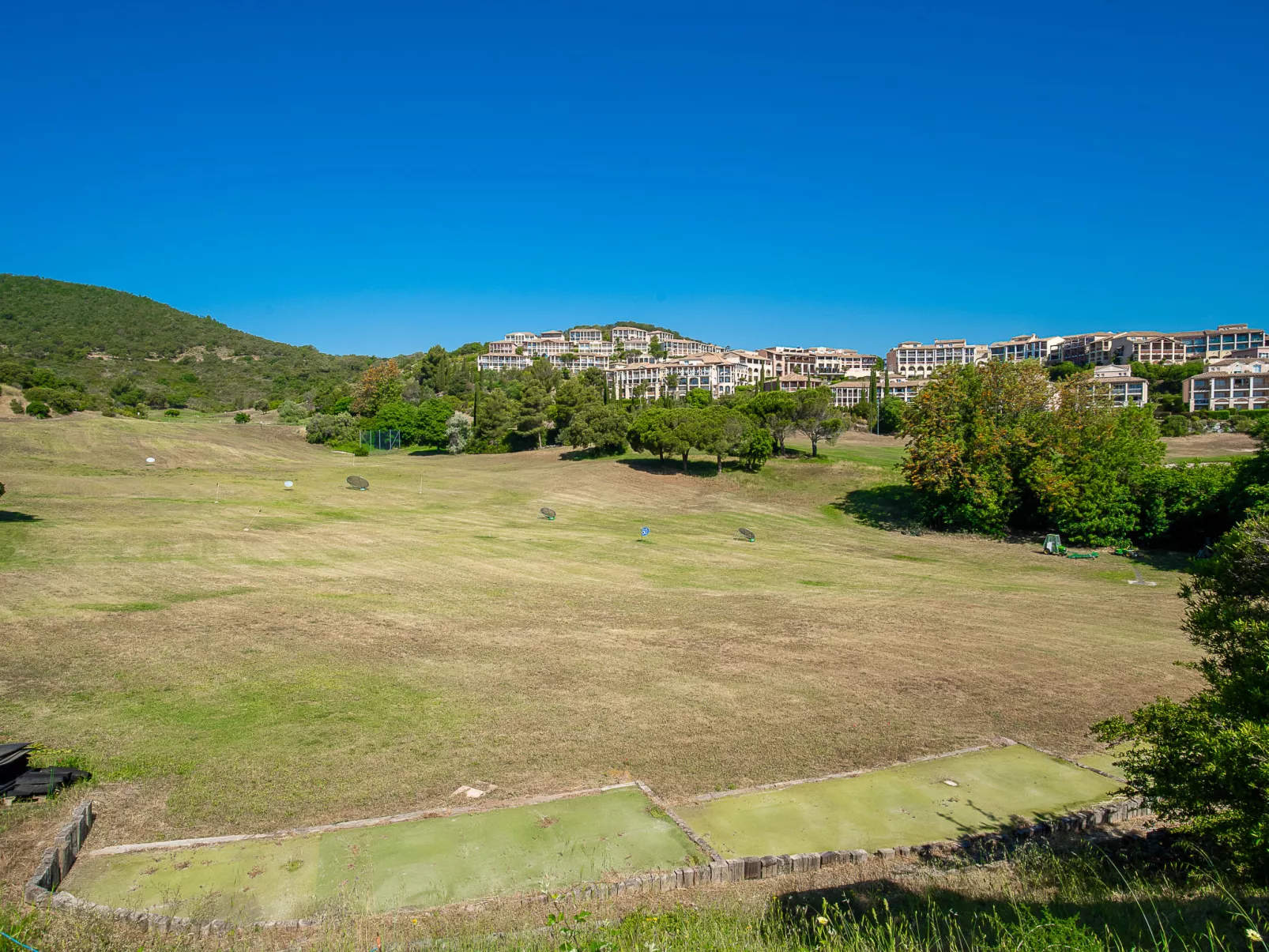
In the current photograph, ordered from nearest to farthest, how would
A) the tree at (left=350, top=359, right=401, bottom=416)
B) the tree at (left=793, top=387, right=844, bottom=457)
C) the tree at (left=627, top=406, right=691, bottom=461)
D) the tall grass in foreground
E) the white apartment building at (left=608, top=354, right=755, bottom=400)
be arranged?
the tall grass in foreground < the tree at (left=627, top=406, right=691, bottom=461) < the tree at (left=793, top=387, right=844, bottom=457) < the tree at (left=350, top=359, right=401, bottom=416) < the white apartment building at (left=608, top=354, right=755, bottom=400)

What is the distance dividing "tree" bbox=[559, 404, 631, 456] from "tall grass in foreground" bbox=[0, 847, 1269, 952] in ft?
216

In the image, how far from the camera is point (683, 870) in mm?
8812

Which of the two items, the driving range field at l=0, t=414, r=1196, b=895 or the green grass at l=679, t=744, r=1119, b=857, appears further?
the driving range field at l=0, t=414, r=1196, b=895

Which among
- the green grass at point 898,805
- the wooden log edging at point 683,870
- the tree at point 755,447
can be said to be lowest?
the green grass at point 898,805

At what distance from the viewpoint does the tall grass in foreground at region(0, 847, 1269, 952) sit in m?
6.16

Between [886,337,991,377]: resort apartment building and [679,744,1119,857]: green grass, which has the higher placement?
[886,337,991,377]: resort apartment building

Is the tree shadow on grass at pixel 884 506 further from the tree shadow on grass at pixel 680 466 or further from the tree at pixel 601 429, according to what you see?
the tree at pixel 601 429

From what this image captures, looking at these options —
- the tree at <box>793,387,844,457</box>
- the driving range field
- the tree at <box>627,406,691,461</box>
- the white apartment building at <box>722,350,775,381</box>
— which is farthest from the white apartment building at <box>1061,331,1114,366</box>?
the driving range field

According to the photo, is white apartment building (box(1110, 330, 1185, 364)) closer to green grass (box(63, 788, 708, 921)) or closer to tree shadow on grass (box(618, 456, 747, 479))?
tree shadow on grass (box(618, 456, 747, 479))

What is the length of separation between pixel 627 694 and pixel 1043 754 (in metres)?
8.18

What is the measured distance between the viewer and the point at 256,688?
15023mm

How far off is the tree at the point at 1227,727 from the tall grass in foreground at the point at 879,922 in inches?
27.6

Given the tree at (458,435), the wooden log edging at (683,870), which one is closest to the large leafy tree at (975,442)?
the wooden log edging at (683,870)

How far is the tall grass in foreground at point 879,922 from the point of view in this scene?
6160 millimetres
